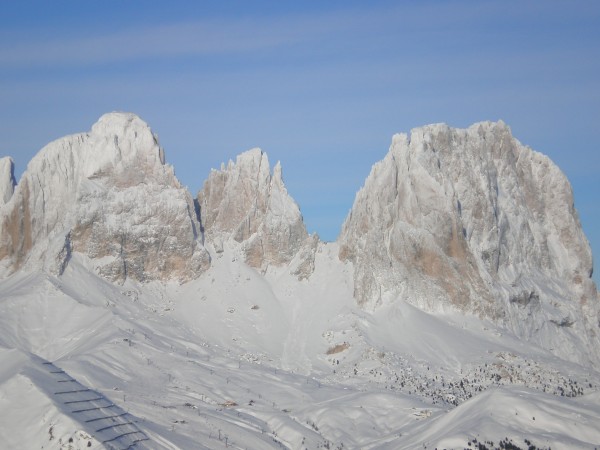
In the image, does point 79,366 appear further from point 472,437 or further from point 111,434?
point 472,437

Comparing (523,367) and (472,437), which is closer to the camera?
(472,437)

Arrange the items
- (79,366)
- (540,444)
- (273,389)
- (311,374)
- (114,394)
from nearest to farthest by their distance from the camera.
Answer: (540,444)
(114,394)
(79,366)
(273,389)
(311,374)

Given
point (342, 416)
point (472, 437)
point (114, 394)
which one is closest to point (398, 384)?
point (342, 416)

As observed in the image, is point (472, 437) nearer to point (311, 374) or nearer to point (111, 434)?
point (111, 434)

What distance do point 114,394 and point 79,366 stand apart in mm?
14575

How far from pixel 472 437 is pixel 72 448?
39520 mm

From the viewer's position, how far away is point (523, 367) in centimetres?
18038

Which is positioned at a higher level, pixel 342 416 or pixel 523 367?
pixel 523 367

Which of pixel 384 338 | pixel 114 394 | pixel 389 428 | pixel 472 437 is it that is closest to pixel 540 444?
pixel 472 437

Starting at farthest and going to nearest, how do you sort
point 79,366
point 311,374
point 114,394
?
1. point 311,374
2. point 79,366
3. point 114,394

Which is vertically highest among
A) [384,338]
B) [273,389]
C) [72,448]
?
[384,338]

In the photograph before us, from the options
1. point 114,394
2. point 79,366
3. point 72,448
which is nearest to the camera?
point 72,448

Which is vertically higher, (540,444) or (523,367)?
(523,367)

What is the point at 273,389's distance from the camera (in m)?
162
